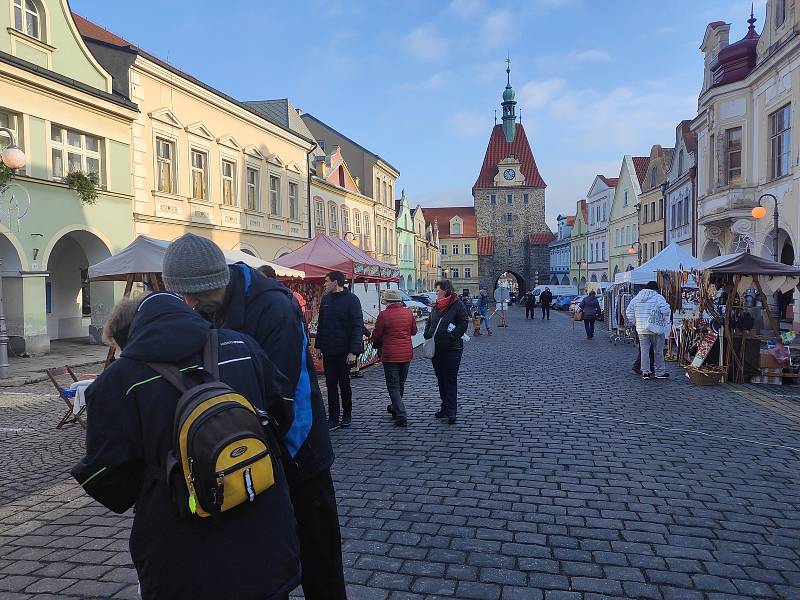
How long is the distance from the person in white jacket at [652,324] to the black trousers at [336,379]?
20.0 feet

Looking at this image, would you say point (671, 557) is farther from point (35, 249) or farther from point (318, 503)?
point (35, 249)

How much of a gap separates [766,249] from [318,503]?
68.1 feet

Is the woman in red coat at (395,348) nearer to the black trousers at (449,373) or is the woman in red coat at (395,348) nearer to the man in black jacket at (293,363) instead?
the black trousers at (449,373)

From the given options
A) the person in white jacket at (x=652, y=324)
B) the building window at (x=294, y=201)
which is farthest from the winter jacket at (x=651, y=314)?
the building window at (x=294, y=201)

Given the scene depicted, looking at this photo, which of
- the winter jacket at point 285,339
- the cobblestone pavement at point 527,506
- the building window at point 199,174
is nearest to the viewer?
the winter jacket at point 285,339

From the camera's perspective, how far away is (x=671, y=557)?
12.5 feet

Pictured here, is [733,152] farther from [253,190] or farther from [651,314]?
[253,190]

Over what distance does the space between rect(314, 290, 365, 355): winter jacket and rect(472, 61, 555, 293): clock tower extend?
6996 cm

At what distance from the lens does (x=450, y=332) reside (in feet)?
24.6

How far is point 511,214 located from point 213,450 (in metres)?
76.4

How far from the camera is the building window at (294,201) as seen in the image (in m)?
29.2

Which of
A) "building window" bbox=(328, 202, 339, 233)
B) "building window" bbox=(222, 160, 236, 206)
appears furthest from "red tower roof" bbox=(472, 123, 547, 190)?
"building window" bbox=(222, 160, 236, 206)

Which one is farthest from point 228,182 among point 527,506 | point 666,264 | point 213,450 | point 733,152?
point 213,450

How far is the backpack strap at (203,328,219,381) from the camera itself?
189cm
